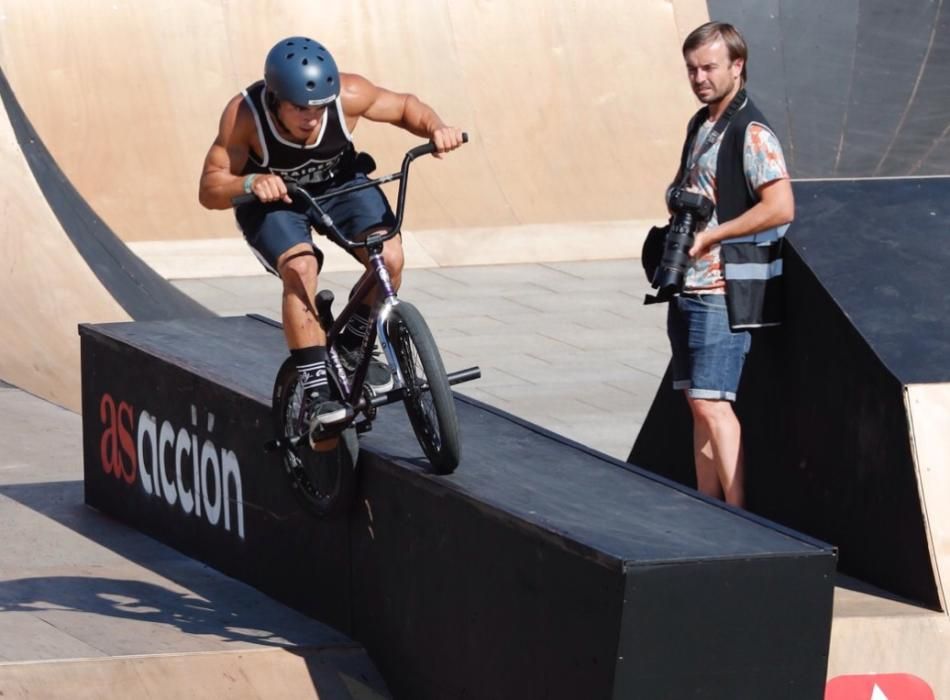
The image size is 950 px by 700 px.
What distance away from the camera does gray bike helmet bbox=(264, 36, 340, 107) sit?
19.0 feet

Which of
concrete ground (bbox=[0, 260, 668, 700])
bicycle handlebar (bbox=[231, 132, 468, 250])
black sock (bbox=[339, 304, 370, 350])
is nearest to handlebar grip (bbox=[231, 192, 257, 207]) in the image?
bicycle handlebar (bbox=[231, 132, 468, 250])

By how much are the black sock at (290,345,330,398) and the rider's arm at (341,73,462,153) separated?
855 mm

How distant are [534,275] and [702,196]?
9.03 meters

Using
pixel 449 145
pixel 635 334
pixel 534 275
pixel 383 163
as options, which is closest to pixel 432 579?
pixel 449 145

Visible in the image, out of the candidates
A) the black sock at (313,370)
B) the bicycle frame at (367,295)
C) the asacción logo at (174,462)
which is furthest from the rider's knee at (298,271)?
the asacción logo at (174,462)

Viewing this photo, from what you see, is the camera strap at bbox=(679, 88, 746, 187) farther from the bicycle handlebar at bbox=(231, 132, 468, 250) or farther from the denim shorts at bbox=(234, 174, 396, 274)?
the denim shorts at bbox=(234, 174, 396, 274)

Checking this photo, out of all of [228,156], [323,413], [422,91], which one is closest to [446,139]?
[228,156]

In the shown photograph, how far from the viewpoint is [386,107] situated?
20.8ft

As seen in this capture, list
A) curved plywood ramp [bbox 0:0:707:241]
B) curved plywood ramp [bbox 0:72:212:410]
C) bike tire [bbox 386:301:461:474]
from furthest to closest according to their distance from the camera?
1. curved plywood ramp [bbox 0:0:707:241]
2. curved plywood ramp [bbox 0:72:212:410]
3. bike tire [bbox 386:301:461:474]

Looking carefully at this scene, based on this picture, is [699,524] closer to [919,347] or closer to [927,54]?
[919,347]

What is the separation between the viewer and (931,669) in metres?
5.98

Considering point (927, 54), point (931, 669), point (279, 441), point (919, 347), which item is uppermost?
point (927, 54)

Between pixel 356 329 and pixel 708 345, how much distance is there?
127cm

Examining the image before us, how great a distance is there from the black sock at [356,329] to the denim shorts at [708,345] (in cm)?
111
